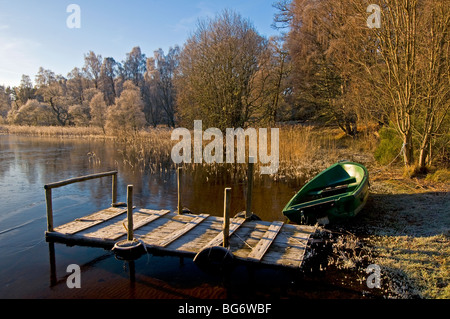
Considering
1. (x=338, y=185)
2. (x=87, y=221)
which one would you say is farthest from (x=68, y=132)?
(x=338, y=185)

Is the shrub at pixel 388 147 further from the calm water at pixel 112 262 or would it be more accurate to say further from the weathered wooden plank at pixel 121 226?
the weathered wooden plank at pixel 121 226

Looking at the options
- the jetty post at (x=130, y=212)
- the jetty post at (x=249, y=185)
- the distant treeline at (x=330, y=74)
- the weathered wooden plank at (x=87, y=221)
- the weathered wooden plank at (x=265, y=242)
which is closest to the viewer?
the weathered wooden plank at (x=265, y=242)

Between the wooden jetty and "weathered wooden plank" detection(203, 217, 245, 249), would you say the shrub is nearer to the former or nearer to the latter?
the wooden jetty

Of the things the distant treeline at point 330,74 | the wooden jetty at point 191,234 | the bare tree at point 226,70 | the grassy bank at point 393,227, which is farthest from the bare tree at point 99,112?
the wooden jetty at point 191,234

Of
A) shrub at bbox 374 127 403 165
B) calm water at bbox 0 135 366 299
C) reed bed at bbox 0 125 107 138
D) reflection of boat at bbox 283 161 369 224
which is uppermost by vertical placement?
reed bed at bbox 0 125 107 138

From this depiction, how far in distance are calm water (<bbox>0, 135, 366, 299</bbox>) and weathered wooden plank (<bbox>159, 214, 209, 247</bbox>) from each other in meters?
0.31

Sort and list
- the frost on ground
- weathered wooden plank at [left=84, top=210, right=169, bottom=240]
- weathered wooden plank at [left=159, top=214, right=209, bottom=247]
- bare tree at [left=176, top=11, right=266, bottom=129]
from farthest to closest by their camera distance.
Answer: bare tree at [left=176, top=11, right=266, bottom=129]
weathered wooden plank at [left=84, top=210, right=169, bottom=240]
weathered wooden plank at [left=159, top=214, right=209, bottom=247]
the frost on ground

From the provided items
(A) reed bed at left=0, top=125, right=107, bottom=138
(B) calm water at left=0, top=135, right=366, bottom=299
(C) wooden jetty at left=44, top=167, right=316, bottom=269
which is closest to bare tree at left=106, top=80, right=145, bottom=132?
(A) reed bed at left=0, top=125, right=107, bottom=138

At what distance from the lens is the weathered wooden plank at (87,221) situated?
558 cm

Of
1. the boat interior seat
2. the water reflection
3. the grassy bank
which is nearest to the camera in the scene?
the grassy bank

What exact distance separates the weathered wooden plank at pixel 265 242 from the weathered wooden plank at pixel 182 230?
1385 mm

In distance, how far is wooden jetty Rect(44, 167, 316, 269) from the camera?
471 cm

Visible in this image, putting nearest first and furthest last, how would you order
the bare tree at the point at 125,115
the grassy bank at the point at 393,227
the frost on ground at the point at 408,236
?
the frost on ground at the point at 408,236 < the grassy bank at the point at 393,227 < the bare tree at the point at 125,115

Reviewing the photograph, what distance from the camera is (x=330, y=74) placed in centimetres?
1747
